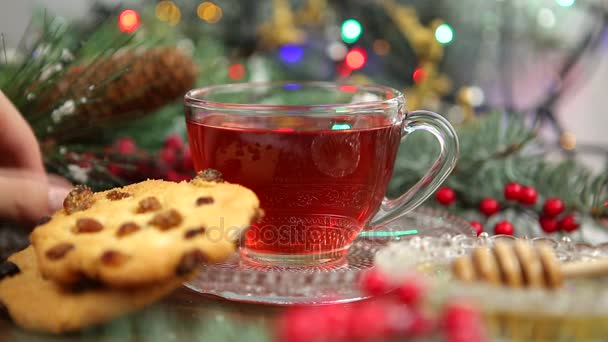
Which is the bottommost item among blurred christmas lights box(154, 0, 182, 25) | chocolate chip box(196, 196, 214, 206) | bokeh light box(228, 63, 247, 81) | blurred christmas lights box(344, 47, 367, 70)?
chocolate chip box(196, 196, 214, 206)

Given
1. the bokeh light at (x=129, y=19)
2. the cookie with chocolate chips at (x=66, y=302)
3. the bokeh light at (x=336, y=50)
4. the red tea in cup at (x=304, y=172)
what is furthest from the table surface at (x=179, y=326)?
the bokeh light at (x=336, y=50)

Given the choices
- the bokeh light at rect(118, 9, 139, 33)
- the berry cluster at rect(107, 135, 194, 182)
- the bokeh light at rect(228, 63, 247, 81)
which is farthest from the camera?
the bokeh light at rect(228, 63, 247, 81)

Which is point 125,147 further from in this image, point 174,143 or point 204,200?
point 204,200

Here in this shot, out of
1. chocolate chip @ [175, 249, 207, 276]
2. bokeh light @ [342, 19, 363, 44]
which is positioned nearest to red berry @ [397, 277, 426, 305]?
chocolate chip @ [175, 249, 207, 276]

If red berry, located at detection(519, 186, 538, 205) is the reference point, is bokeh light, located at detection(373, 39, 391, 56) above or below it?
above

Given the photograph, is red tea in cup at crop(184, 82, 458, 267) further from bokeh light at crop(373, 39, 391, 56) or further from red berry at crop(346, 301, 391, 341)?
bokeh light at crop(373, 39, 391, 56)

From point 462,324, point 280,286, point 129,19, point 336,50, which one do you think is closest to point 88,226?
point 280,286
